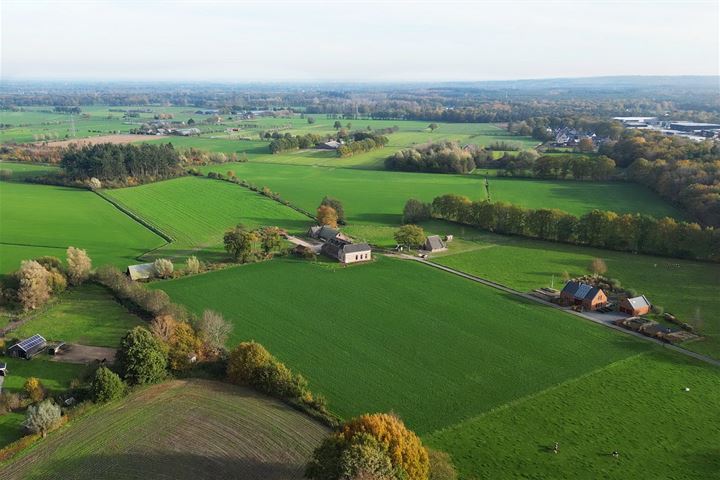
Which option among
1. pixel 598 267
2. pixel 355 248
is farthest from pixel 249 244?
pixel 598 267

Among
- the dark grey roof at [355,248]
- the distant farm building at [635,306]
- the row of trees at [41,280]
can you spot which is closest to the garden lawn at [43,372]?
the row of trees at [41,280]

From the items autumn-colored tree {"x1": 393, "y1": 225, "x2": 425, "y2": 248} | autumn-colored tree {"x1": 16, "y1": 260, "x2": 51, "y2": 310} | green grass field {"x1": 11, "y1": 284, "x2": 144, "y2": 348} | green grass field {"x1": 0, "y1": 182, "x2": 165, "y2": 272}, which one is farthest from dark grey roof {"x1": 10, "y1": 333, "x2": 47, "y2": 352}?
autumn-colored tree {"x1": 393, "y1": 225, "x2": 425, "y2": 248}

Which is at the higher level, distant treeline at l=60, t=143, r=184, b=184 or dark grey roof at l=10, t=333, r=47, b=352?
distant treeline at l=60, t=143, r=184, b=184

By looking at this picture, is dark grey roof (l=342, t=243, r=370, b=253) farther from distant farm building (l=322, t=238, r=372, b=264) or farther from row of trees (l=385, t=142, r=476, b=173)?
row of trees (l=385, t=142, r=476, b=173)

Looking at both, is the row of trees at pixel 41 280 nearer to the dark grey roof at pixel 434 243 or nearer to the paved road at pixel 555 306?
the paved road at pixel 555 306

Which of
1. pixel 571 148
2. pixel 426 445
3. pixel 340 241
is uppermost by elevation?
pixel 571 148

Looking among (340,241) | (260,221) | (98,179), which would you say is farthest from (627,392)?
(98,179)

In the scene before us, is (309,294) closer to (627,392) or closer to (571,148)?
(627,392)
